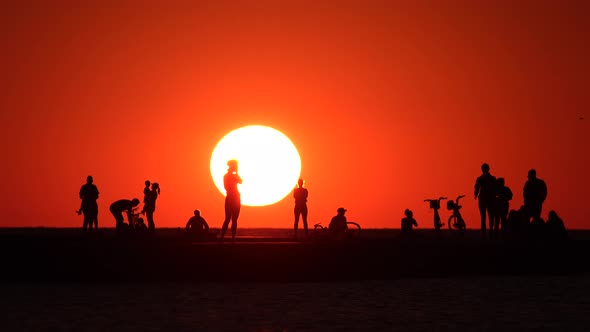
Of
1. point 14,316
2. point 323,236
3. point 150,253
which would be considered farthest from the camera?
point 323,236

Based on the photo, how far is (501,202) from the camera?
28.7 meters

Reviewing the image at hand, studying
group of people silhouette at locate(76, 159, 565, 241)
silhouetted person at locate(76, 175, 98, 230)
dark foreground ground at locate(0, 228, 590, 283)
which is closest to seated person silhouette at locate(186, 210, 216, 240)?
group of people silhouette at locate(76, 159, 565, 241)

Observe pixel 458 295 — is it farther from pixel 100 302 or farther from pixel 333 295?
pixel 100 302

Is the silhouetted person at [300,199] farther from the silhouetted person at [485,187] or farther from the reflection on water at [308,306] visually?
the reflection on water at [308,306]

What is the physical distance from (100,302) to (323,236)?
1392cm

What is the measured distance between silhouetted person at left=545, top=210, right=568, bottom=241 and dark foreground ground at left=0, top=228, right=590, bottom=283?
1.95 m

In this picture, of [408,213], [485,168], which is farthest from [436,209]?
[485,168]

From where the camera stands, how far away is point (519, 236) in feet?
92.3

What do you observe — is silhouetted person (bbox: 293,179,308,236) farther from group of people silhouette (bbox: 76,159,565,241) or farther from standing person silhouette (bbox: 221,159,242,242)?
standing person silhouette (bbox: 221,159,242,242)

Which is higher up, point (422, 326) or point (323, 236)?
point (323, 236)

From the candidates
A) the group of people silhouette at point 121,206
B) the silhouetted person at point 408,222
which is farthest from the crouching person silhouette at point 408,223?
the group of people silhouette at point 121,206

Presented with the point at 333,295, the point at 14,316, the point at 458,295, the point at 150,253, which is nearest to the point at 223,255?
the point at 150,253

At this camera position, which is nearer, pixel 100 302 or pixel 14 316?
pixel 14 316

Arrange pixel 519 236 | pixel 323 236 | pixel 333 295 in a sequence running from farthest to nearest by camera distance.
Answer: pixel 323 236, pixel 519 236, pixel 333 295
